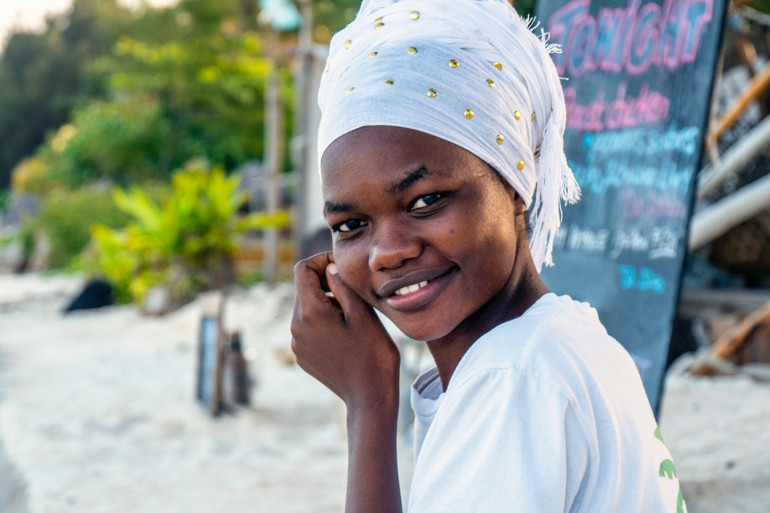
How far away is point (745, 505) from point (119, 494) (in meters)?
2.71

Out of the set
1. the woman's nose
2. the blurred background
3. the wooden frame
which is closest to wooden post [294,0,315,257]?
the blurred background

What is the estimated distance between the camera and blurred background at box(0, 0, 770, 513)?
12.2 ft

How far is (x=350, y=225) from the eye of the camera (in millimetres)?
1173

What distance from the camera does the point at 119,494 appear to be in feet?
12.1

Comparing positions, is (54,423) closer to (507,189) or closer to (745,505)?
(745,505)

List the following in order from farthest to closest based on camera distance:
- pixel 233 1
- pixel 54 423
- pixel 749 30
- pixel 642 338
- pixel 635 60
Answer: pixel 233 1, pixel 749 30, pixel 54 423, pixel 635 60, pixel 642 338

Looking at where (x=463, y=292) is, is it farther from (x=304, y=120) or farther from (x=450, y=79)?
(x=304, y=120)

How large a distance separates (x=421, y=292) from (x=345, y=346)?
206mm

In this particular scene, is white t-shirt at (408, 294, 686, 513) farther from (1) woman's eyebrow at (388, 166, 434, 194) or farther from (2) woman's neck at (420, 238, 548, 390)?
(1) woman's eyebrow at (388, 166, 434, 194)

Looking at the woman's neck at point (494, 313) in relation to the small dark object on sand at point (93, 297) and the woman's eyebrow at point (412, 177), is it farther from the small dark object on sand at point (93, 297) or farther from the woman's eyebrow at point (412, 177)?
the small dark object on sand at point (93, 297)

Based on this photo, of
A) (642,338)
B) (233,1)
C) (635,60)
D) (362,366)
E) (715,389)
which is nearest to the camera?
(362,366)

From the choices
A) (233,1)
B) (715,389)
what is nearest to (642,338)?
(715,389)

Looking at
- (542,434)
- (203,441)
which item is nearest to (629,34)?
(542,434)

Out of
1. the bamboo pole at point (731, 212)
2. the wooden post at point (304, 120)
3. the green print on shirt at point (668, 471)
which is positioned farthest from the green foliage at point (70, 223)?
the green print on shirt at point (668, 471)
